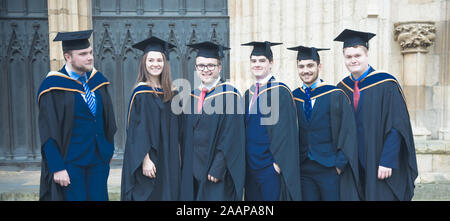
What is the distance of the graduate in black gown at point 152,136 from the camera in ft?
9.84

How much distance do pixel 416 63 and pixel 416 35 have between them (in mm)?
354

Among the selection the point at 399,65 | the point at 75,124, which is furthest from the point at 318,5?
the point at 75,124

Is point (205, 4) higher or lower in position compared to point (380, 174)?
higher

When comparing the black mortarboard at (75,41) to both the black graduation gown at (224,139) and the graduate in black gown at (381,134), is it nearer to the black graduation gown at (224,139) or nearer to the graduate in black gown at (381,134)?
the black graduation gown at (224,139)

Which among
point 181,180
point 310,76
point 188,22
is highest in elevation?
point 188,22

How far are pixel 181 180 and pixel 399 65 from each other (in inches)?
135

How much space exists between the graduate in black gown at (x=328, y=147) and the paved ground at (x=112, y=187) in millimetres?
1925

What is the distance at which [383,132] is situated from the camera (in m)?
3.15

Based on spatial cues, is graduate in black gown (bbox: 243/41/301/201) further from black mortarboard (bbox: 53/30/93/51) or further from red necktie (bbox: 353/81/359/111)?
black mortarboard (bbox: 53/30/93/51)

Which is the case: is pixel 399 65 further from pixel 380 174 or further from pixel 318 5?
pixel 380 174

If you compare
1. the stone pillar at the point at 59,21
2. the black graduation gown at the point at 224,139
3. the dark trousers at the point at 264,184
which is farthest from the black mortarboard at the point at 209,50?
the stone pillar at the point at 59,21

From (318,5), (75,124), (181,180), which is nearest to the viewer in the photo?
(75,124)

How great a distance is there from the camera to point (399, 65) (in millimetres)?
4953

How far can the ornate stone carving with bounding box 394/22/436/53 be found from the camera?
4.74 metres
